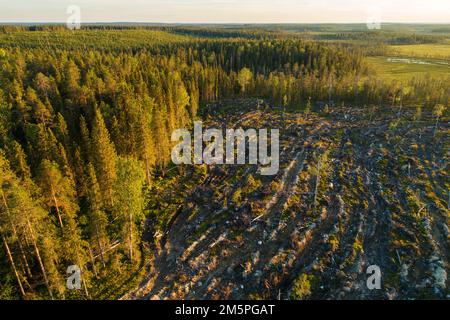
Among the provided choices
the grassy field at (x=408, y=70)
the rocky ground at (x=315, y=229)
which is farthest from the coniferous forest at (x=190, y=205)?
the grassy field at (x=408, y=70)

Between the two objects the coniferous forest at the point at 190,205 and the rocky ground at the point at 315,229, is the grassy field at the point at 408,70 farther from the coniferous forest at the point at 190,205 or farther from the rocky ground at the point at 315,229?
the rocky ground at the point at 315,229

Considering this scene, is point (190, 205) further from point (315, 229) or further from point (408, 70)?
point (408, 70)

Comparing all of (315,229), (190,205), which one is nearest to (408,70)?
(315,229)

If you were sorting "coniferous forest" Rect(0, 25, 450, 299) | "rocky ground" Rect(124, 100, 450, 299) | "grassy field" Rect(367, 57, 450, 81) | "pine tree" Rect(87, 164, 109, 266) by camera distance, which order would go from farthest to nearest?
"grassy field" Rect(367, 57, 450, 81) → "rocky ground" Rect(124, 100, 450, 299) → "pine tree" Rect(87, 164, 109, 266) → "coniferous forest" Rect(0, 25, 450, 299)

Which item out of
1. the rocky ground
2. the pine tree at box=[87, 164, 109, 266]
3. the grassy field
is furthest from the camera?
the grassy field

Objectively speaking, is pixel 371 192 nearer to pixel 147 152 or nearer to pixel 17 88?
pixel 147 152

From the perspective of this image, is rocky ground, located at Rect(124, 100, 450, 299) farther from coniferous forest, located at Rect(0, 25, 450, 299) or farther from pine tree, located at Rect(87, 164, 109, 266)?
pine tree, located at Rect(87, 164, 109, 266)

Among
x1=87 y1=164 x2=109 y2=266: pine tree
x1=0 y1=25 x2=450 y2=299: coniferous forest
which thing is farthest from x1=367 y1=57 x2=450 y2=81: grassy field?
x1=87 y1=164 x2=109 y2=266: pine tree

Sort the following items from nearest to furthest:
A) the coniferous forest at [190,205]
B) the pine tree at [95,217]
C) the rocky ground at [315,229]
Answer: the coniferous forest at [190,205] < the pine tree at [95,217] < the rocky ground at [315,229]
